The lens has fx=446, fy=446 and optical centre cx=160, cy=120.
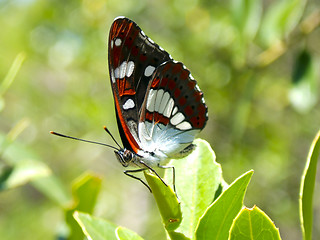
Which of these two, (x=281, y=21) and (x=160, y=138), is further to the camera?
(x=281, y=21)

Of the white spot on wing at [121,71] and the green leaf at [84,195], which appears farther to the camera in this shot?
the white spot on wing at [121,71]

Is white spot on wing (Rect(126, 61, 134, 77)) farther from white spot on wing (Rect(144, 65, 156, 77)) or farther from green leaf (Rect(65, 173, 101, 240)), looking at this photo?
green leaf (Rect(65, 173, 101, 240))

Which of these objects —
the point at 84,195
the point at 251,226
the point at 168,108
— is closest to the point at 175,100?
the point at 168,108

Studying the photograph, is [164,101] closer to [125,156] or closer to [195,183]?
[125,156]

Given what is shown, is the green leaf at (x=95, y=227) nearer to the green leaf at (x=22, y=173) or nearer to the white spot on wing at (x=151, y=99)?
the green leaf at (x=22, y=173)

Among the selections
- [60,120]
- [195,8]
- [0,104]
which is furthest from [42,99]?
[0,104]

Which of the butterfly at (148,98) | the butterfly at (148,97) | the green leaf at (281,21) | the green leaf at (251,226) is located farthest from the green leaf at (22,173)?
the green leaf at (281,21)
